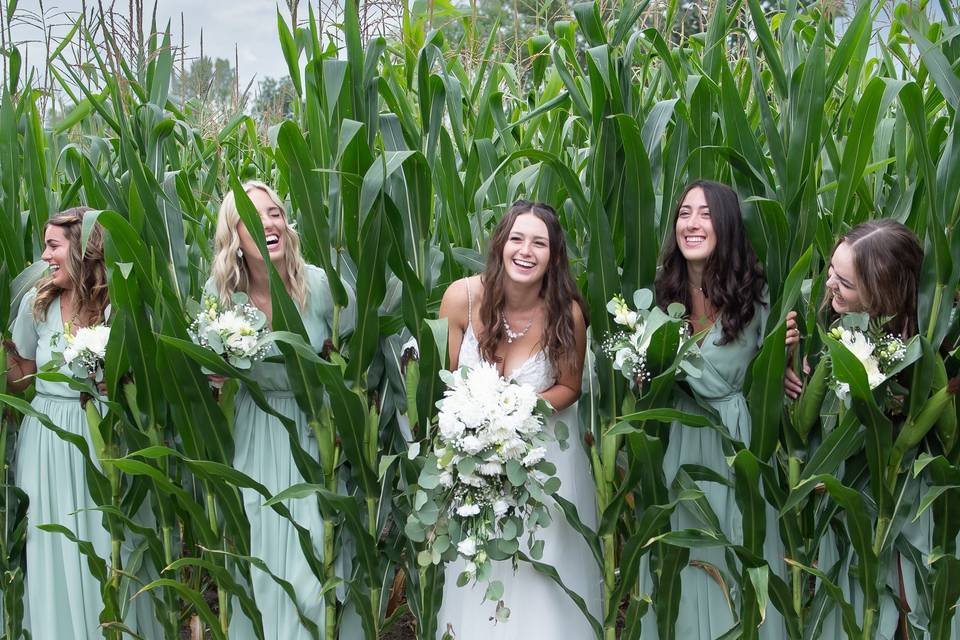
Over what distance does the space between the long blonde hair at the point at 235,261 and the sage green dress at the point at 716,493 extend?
1.08m

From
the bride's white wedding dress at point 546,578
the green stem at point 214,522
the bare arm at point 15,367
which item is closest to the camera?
the bride's white wedding dress at point 546,578

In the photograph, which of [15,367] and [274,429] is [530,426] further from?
[15,367]

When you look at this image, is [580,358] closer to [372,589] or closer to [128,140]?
[372,589]

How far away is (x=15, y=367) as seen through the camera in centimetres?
264

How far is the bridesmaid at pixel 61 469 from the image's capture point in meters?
2.53

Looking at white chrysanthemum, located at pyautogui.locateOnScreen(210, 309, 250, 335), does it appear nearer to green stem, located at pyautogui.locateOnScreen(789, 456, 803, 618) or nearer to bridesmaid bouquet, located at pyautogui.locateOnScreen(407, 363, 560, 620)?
bridesmaid bouquet, located at pyautogui.locateOnScreen(407, 363, 560, 620)

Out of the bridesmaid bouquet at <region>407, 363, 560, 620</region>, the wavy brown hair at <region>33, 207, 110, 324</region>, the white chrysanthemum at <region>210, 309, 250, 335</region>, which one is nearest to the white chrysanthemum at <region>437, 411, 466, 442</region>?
the bridesmaid bouquet at <region>407, 363, 560, 620</region>

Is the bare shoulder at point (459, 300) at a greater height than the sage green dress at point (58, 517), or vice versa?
the bare shoulder at point (459, 300)

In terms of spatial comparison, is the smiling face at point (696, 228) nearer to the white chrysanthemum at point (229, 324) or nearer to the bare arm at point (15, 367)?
the white chrysanthemum at point (229, 324)

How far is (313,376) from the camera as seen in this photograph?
226 cm

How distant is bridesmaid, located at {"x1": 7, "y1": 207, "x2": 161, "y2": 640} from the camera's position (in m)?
2.53

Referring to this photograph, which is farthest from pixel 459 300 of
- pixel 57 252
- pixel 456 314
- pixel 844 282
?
pixel 57 252

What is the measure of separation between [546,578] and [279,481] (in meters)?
0.77

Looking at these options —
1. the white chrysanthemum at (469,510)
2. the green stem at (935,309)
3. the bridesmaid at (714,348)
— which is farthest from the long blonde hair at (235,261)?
the green stem at (935,309)
